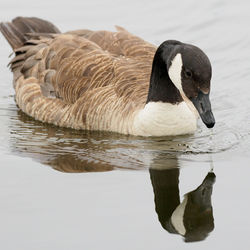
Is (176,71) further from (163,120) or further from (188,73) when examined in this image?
(163,120)

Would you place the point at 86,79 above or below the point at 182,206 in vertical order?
above

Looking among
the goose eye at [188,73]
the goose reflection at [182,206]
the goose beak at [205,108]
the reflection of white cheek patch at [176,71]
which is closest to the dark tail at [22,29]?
the reflection of white cheek patch at [176,71]

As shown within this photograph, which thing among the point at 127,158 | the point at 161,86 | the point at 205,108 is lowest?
the point at 127,158

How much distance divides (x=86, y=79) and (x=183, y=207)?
155 inches

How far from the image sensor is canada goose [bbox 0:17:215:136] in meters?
11.6

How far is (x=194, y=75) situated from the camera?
11.2 meters

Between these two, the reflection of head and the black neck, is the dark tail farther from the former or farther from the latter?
the reflection of head

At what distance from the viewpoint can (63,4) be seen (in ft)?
64.5

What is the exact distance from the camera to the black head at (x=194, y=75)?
11.0m

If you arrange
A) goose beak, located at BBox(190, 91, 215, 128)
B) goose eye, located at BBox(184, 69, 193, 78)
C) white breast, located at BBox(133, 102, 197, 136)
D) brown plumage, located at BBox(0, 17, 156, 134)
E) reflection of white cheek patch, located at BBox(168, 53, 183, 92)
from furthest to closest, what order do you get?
brown plumage, located at BBox(0, 17, 156, 134) → white breast, located at BBox(133, 102, 197, 136) → reflection of white cheek patch, located at BBox(168, 53, 183, 92) → goose eye, located at BBox(184, 69, 193, 78) → goose beak, located at BBox(190, 91, 215, 128)

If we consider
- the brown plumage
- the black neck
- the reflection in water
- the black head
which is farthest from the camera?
the brown plumage

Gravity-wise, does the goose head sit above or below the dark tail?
above

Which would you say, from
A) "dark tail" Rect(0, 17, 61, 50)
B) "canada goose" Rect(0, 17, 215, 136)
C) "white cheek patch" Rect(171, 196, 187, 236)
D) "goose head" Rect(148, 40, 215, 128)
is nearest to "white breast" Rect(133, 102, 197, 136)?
"canada goose" Rect(0, 17, 215, 136)

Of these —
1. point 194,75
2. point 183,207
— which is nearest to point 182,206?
point 183,207
